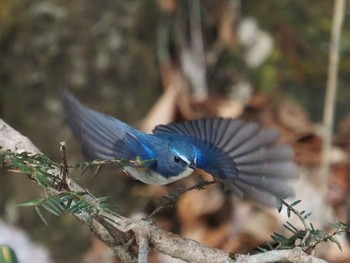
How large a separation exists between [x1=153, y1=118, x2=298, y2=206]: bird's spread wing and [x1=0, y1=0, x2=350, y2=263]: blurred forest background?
1.28 meters

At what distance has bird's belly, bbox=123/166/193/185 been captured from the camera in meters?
1.24

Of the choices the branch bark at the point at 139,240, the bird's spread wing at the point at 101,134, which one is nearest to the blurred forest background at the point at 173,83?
the bird's spread wing at the point at 101,134

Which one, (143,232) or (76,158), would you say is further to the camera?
(76,158)

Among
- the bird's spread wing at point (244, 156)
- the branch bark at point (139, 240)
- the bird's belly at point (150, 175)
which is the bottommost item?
the branch bark at point (139, 240)

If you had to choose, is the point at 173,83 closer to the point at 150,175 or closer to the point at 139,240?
the point at 150,175

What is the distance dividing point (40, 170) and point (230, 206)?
196 centimetres

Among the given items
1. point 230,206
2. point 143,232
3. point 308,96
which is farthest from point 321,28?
point 143,232

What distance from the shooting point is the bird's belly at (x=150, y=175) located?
4.05 ft

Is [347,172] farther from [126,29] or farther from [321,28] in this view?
[126,29]

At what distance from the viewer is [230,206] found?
2.83 m

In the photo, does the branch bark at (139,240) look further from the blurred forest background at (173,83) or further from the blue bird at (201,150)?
the blurred forest background at (173,83)

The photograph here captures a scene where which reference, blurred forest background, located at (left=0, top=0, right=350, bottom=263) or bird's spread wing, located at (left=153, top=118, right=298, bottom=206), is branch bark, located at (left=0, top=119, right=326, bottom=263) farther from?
Answer: blurred forest background, located at (left=0, top=0, right=350, bottom=263)

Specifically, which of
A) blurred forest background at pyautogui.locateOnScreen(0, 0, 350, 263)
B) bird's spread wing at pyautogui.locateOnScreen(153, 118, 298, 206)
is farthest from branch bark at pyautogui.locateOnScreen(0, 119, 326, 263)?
blurred forest background at pyautogui.locateOnScreen(0, 0, 350, 263)

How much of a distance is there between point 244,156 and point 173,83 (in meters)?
1.80
